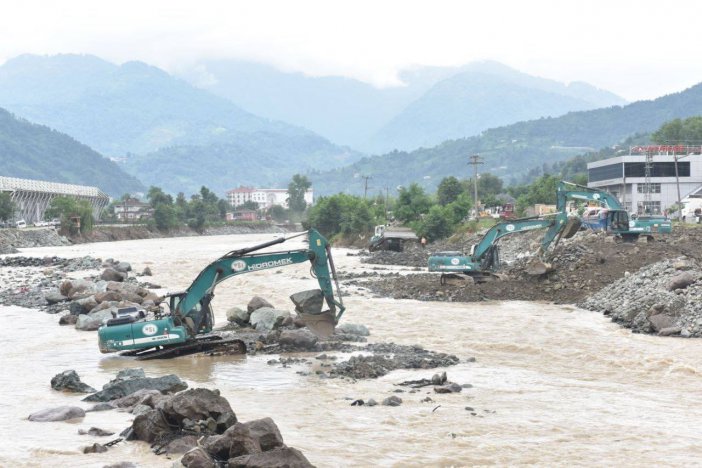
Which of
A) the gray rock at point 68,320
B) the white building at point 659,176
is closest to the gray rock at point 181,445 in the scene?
the gray rock at point 68,320

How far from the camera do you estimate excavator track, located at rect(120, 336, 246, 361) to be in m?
22.2

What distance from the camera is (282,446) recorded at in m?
12.2

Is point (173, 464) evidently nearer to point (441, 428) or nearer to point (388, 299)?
point (441, 428)

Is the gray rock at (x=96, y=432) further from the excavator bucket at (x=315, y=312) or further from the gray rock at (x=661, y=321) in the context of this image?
the gray rock at (x=661, y=321)

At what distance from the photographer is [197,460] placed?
38.2 feet

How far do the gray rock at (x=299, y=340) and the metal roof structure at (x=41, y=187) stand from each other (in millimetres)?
127065

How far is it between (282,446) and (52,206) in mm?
130283

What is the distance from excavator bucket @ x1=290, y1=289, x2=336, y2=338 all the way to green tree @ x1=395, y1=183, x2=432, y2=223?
73716mm

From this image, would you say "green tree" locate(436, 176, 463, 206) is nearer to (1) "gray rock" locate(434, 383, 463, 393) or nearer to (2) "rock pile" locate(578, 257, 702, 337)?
(2) "rock pile" locate(578, 257, 702, 337)

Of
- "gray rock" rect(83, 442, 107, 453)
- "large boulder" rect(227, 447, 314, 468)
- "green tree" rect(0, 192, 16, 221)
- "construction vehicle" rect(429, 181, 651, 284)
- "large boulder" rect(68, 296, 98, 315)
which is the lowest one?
"gray rock" rect(83, 442, 107, 453)

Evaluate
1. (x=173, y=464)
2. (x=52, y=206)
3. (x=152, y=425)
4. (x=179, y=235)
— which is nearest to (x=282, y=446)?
(x=173, y=464)

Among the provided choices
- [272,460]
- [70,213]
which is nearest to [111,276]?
[272,460]

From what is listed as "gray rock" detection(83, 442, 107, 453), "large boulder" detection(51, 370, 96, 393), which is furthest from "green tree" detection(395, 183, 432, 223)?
"gray rock" detection(83, 442, 107, 453)

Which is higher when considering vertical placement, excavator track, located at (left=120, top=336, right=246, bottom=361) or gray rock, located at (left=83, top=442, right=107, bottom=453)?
excavator track, located at (left=120, top=336, right=246, bottom=361)
